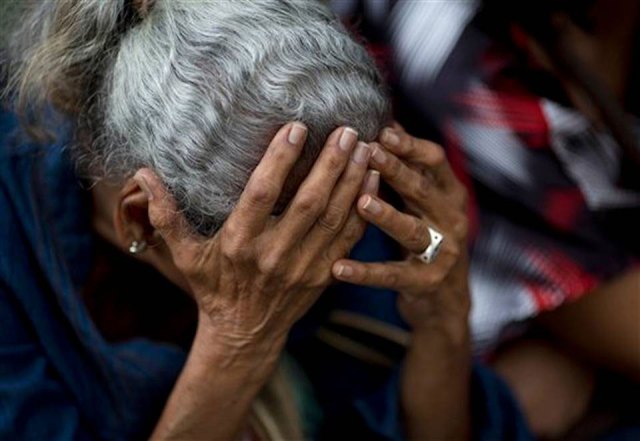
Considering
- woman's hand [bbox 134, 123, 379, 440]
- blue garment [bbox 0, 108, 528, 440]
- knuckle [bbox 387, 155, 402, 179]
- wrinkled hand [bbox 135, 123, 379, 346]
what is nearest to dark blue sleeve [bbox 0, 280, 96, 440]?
blue garment [bbox 0, 108, 528, 440]

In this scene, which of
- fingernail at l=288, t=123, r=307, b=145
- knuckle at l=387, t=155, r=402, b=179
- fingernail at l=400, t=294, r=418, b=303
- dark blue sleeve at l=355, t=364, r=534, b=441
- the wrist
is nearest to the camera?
fingernail at l=288, t=123, r=307, b=145

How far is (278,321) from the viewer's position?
1.79 m

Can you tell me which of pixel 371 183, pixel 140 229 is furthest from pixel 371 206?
pixel 140 229

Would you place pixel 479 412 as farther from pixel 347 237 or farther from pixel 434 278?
pixel 347 237

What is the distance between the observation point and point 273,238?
64.6 inches

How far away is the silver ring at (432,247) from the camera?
5.83ft

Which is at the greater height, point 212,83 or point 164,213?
point 212,83

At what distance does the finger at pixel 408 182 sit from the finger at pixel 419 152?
1 cm

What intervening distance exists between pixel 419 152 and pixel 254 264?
0.27 meters

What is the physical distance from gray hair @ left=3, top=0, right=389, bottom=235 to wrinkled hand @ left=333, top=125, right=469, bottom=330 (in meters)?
0.06

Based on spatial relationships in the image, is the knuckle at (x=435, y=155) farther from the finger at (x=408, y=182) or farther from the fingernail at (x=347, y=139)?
the fingernail at (x=347, y=139)

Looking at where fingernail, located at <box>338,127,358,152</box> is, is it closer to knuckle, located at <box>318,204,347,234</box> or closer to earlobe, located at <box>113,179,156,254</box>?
knuckle, located at <box>318,204,347,234</box>

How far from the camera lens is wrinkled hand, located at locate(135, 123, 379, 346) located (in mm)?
1585

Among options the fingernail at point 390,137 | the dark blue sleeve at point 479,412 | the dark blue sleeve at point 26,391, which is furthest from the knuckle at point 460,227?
the dark blue sleeve at point 26,391
